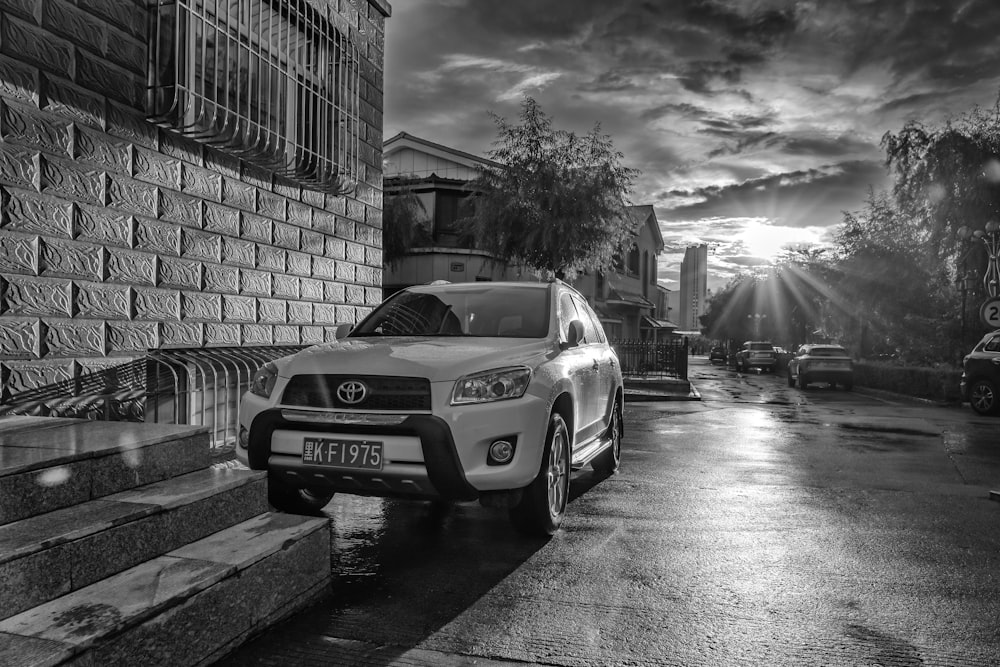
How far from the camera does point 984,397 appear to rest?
15.1m

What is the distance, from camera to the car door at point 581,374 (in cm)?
543

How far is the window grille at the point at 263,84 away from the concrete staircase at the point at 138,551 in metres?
3.28

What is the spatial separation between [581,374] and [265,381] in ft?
7.62

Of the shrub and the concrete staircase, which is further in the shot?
the shrub

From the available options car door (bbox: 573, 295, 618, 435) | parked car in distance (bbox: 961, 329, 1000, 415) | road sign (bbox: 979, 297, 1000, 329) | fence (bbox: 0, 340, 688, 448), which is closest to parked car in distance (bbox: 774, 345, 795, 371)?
parked car in distance (bbox: 961, 329, 1000, 415)

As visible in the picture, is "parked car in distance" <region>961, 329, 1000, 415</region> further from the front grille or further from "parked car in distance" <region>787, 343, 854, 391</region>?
the front grille

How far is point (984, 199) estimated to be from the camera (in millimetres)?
22062

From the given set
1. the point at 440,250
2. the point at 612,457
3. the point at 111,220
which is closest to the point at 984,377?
the point at 612,457

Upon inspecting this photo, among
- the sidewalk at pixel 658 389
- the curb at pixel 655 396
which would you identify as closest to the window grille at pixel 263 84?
the curb at pixel 655 396

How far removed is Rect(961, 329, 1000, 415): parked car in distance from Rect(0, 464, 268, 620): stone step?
15674 millimetres

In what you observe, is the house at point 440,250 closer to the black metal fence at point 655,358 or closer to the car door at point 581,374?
the black metal fence at point 655,358

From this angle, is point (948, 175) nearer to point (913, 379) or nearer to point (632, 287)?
point (913, 379)

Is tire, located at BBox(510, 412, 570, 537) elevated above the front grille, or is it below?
below

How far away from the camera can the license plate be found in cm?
415
